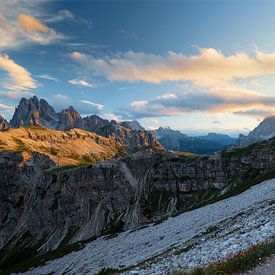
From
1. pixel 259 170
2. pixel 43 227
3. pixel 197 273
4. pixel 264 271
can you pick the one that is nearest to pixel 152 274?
pixel 197 273

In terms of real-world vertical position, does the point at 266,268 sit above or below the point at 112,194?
above

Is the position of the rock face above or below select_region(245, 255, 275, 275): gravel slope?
below

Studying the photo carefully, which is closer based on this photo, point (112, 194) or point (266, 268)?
point (266, 268)

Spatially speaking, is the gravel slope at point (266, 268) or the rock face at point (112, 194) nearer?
the gravel slope at point (266, 268)

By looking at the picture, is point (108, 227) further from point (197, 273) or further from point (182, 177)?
point (197, 273)

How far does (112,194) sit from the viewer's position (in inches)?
6649

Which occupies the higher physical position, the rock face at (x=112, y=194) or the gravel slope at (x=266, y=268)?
the gravel slope at (x=266, y=268)

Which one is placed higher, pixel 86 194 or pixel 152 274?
pixel 152 274

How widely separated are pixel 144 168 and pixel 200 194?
127ft

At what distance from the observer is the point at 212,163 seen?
155 meters

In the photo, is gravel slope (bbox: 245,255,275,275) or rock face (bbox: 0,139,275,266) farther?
rock face (bbox: 0,139,275,266)

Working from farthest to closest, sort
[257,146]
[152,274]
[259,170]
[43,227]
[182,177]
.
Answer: [43,227]
[182,177]
[257,146]
[259,170]
[152,274]

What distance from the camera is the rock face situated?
481 ft

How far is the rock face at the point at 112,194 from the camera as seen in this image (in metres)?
147
